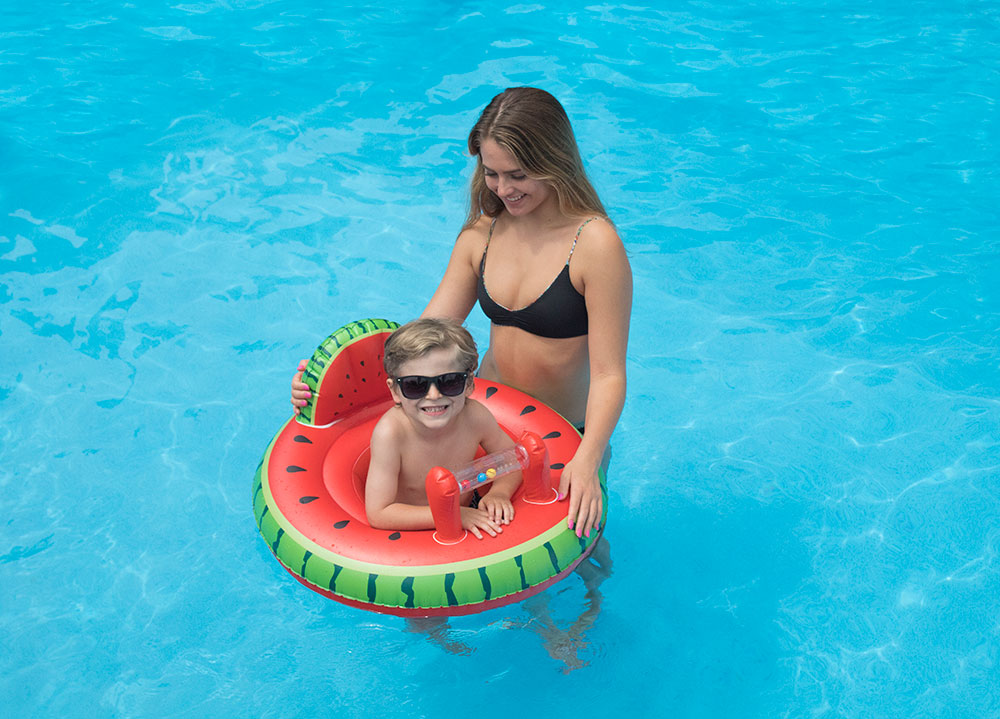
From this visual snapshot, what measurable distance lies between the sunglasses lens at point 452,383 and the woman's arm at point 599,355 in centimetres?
46

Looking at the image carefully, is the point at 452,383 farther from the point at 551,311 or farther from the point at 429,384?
the point at 551,311

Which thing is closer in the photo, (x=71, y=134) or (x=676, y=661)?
(x=676, y=661)

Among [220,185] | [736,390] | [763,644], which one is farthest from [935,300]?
[220,185]

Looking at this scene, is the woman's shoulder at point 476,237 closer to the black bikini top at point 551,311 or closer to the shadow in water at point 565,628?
the black bikini top at point 551,311

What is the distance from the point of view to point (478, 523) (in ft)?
9.54

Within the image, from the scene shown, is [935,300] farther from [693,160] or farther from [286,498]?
[286,498]

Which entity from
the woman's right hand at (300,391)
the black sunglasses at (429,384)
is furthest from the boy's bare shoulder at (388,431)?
the woman's right hand at (300,391)

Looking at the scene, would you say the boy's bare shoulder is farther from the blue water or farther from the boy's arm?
the blue water

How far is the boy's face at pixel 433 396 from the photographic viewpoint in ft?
9.32

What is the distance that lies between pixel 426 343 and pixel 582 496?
701 mm

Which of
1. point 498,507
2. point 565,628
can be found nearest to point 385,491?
point 498,507

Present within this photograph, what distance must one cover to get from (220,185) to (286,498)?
16.2 ft

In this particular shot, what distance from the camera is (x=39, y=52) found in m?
8.94

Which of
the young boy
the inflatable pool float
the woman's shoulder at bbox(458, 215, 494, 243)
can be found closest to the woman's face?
the woman's shoulder at bbox(458, 215, 494, 243)
